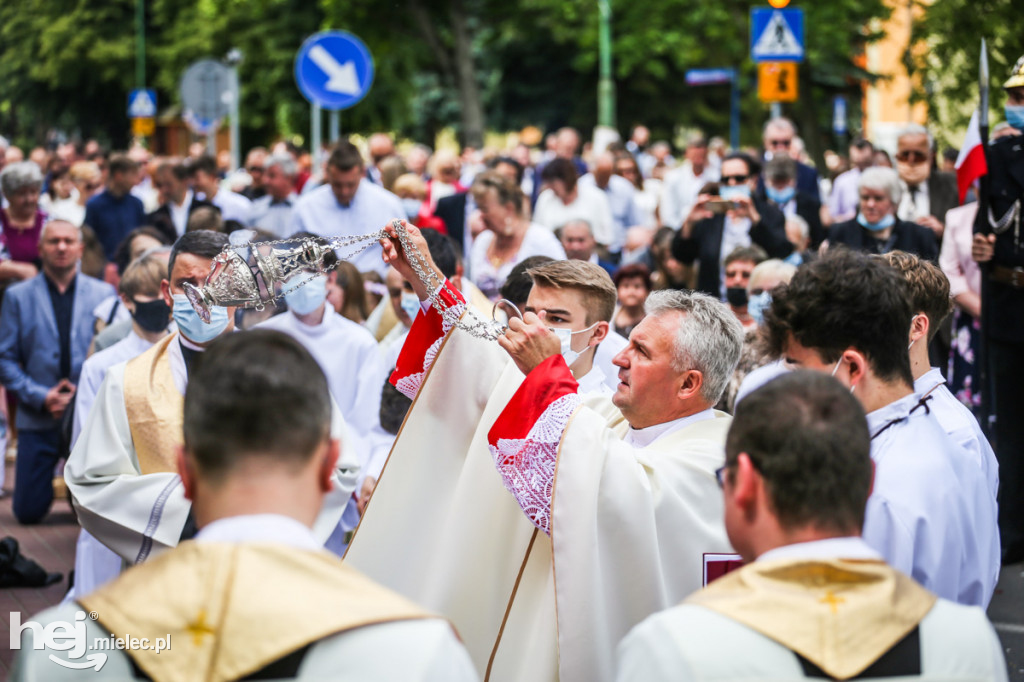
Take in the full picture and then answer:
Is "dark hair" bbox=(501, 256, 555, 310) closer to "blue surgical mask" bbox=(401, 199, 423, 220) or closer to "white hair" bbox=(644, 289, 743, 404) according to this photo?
"white hair" bbox=(644, 289, 743, 404)

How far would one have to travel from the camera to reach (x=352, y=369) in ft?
18.8

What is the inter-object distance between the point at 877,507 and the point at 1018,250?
4.20 m

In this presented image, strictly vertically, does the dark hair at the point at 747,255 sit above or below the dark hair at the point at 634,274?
above

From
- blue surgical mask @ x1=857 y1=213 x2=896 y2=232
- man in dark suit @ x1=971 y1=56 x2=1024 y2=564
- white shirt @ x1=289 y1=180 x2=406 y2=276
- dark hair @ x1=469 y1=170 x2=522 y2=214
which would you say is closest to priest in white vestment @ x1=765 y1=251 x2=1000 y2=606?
man in dark suit @ x1=971 y1=56 x2=1024 y2=564

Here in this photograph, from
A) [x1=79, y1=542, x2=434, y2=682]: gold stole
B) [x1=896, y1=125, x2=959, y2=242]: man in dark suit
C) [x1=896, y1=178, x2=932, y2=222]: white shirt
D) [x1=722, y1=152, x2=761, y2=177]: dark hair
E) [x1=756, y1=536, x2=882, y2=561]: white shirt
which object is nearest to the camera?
[x1=79, y1=542, x2=434, y2=682]: gold stole

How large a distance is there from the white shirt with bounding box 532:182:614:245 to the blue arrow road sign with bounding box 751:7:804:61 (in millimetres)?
1854

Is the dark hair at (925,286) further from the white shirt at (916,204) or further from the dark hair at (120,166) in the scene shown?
the dark hair at (120,166)

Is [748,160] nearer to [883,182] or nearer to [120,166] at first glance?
[883,182]

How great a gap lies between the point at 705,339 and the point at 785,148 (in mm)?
7035

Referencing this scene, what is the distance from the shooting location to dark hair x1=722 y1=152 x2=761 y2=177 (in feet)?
27.7

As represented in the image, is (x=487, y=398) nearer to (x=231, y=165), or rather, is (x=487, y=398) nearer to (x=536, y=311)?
(x=536, y=311)

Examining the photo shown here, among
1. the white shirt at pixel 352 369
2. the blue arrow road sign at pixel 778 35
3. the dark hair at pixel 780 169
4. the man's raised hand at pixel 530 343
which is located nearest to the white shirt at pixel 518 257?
the dark hair at pixel 780 169

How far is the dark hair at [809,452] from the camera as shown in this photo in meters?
2.26

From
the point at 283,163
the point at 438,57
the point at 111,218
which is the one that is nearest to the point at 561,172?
the point at 283,163
